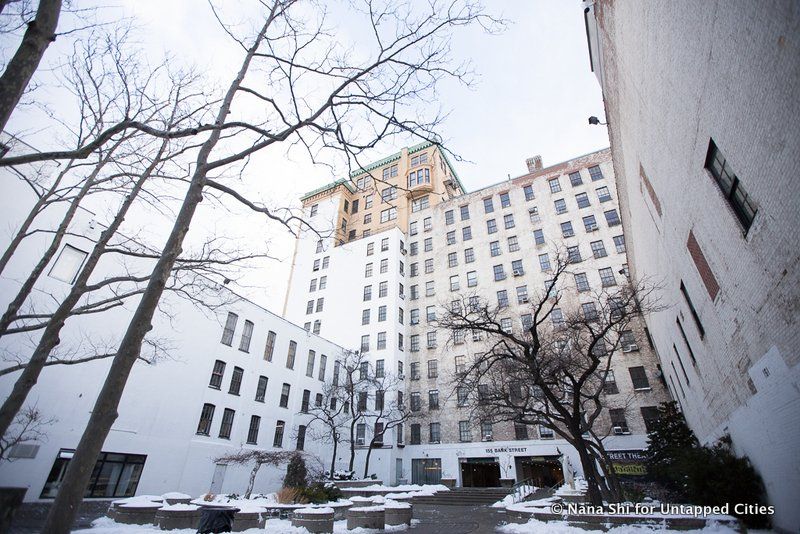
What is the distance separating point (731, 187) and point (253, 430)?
29715 millimetres

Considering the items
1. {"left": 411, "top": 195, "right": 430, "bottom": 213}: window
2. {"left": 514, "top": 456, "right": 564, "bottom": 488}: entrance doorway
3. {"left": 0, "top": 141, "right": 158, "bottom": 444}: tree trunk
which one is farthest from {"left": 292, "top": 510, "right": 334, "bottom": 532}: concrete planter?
{"left": 411, "top": 195, "right": 430, "bottom": 213}: window

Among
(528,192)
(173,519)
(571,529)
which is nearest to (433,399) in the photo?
(528,192)

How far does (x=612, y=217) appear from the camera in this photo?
117 feet

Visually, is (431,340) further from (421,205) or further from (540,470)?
(421,205)

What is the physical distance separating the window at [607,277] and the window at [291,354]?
29.1 metres

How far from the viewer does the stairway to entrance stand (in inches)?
957

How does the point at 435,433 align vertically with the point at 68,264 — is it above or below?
below

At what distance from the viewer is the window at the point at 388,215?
49731 mm

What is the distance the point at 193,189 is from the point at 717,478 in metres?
13.7

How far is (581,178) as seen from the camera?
1548 inches

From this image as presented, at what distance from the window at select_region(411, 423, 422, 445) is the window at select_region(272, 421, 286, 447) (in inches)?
543

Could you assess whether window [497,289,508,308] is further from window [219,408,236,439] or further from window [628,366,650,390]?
window [219,408,236,439]

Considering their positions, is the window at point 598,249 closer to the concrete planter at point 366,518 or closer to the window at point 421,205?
the window at point 421,205

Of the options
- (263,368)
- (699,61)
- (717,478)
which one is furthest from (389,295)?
(699,61)
